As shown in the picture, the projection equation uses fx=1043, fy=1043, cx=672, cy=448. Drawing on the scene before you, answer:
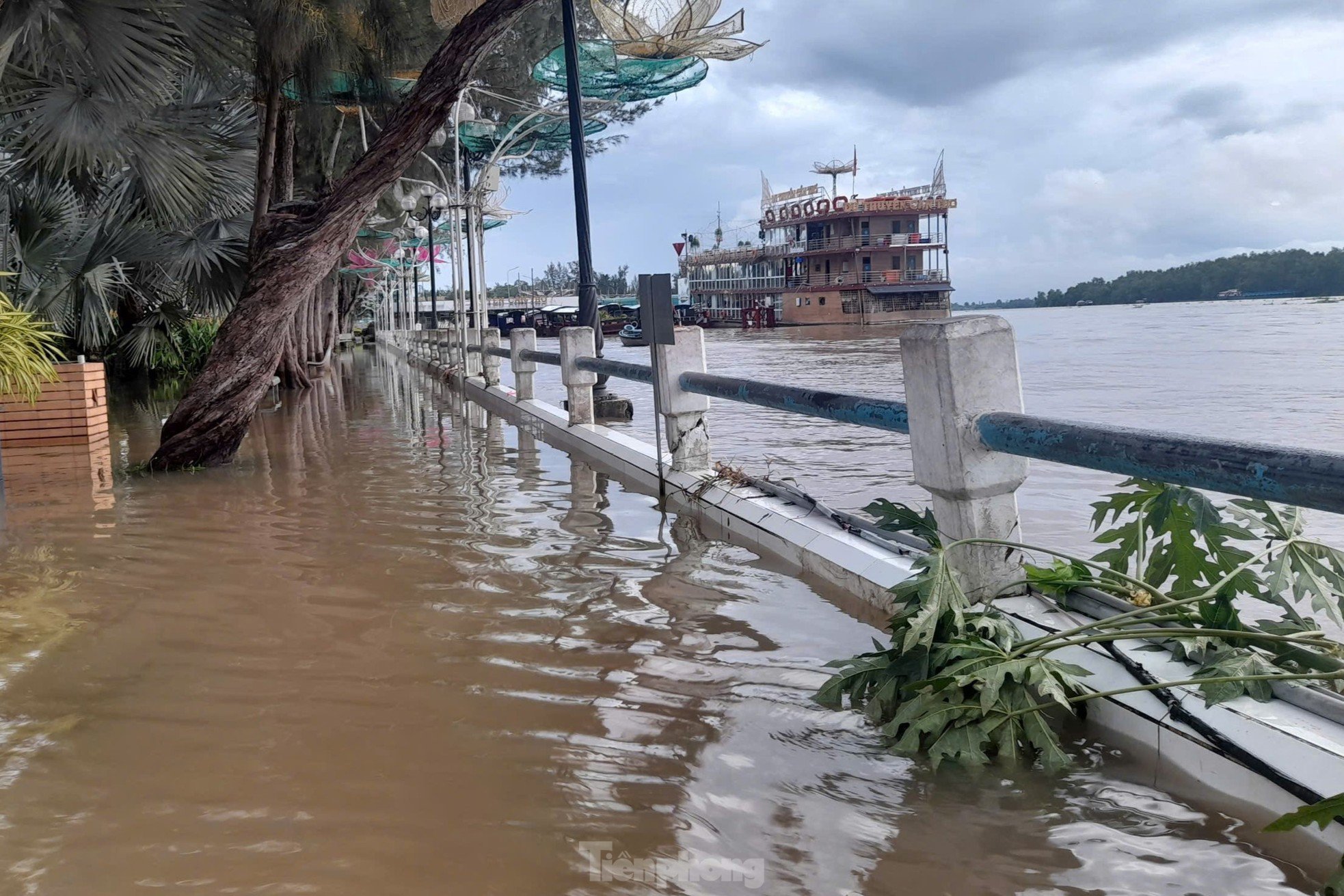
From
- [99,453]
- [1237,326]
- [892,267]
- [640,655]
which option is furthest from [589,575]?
[892,267]

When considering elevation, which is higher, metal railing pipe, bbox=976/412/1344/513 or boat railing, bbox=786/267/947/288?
boat railing, bbox=786/267/947/288

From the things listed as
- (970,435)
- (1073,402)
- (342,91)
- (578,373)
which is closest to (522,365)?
(578,373)

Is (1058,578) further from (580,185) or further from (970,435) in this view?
(580,185)

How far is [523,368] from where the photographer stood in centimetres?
1430

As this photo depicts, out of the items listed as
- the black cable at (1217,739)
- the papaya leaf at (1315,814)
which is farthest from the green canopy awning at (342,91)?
the papaya leaf at (1315,814)

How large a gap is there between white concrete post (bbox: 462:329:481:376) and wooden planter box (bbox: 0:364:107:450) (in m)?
9.30

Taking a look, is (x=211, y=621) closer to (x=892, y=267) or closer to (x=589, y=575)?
(x=589, y=575)

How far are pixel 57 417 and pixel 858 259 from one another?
70201 mm

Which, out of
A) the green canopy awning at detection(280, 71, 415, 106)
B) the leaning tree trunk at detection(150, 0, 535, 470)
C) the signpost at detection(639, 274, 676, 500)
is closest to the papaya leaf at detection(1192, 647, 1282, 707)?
the signpost at detection(639, 274, 676, 500)

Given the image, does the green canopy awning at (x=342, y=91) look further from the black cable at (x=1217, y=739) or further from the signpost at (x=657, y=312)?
the black cable at (x=1217, y=739)

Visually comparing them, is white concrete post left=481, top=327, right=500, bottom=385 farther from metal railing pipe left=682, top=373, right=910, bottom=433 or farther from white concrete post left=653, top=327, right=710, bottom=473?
metal railing pipe left=682, top=373, right=910, bottom=433

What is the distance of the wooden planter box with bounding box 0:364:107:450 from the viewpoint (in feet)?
36.1

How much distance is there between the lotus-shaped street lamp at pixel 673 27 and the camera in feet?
53.1

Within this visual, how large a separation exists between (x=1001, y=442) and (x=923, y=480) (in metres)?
0.41
